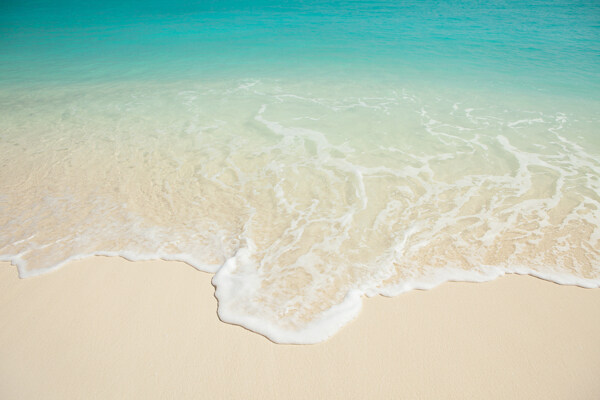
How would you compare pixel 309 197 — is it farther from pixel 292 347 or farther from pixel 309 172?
pixel 292 347

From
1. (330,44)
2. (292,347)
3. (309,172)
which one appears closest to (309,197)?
(309,172)

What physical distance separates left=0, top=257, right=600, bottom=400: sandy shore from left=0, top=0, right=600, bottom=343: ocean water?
22 cm

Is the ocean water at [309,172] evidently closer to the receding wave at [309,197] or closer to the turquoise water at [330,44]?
the receding wave at [309,197]

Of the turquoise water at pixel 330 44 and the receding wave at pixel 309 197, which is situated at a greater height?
the turquoise water at pixel 330 44

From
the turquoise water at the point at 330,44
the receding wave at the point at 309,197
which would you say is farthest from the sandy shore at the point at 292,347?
the turquoise water at the point at 330,44

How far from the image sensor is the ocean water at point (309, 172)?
348cm

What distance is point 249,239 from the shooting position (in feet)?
12.6

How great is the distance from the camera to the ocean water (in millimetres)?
3477

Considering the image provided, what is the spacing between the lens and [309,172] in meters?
5.40

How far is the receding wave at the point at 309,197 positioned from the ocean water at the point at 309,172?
0.03 meters

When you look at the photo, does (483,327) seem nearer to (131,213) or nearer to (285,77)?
(131,213)

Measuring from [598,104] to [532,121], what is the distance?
287 cm

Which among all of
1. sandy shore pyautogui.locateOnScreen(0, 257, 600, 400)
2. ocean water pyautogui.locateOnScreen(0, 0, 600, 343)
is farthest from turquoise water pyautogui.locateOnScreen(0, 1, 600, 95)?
sandy shore pyautogui.locateOnScreen(0, 257, 600, 400)

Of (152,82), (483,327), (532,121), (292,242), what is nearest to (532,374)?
(483,327)
